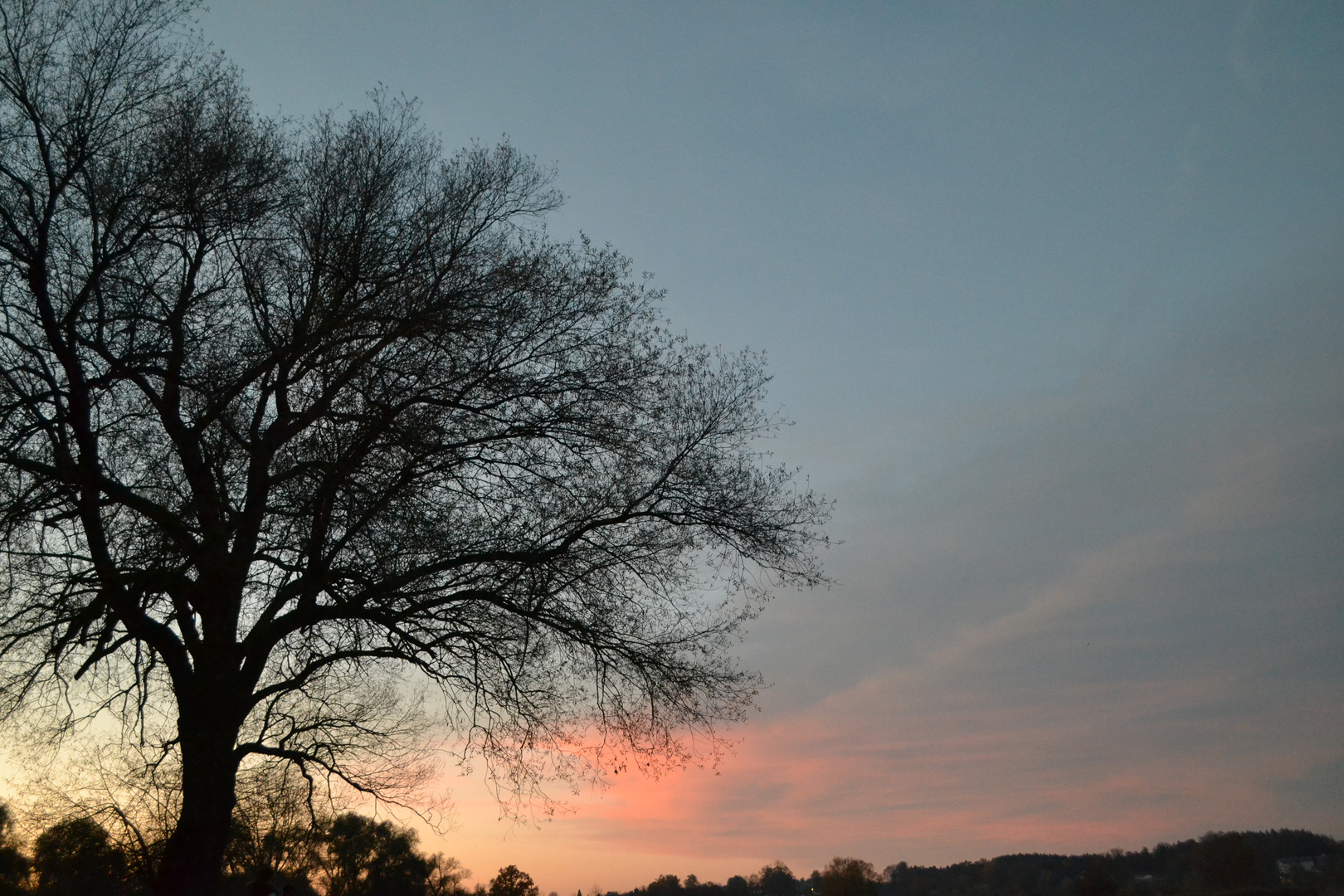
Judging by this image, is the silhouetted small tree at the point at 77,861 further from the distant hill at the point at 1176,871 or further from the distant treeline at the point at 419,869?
the distant hill at the point at 1176,871

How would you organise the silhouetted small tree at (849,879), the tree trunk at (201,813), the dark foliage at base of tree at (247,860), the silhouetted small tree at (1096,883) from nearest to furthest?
the tree trunk at (201,813)
the dark foliage at base of tree at (247,860)
the silhouetted small tree at (1096,883)
the silhouetted small tree at (849,879)

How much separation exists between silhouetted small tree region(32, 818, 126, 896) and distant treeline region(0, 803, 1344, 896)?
0.12 feet

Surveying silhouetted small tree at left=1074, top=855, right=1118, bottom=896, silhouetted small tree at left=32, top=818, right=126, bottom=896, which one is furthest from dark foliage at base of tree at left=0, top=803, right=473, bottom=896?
silhouetted small tree at left=1074, top=855, right=1118, bottom=896

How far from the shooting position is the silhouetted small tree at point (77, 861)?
12.1m

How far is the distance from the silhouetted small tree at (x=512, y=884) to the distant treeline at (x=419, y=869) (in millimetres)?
51

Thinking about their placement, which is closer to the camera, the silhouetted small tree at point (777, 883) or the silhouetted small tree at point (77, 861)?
the silhouetted small tree at point (77, 861)

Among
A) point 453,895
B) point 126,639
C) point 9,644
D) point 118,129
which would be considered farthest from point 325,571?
point 453,895

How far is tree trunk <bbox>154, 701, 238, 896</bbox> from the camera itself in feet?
30.3

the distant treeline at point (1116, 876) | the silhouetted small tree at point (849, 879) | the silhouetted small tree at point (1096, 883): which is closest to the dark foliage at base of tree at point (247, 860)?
the distant treeline at point (1116, 876)

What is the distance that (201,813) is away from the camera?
30.6 feet

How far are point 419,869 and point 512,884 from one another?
7.13m

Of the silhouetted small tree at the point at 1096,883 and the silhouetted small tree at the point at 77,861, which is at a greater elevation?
the silhouetted small tree at the point at 77,861

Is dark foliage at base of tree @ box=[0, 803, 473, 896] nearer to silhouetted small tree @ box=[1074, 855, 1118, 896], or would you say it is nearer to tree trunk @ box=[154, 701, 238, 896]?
tree trunk @ box=[154, 701, 238, 896]

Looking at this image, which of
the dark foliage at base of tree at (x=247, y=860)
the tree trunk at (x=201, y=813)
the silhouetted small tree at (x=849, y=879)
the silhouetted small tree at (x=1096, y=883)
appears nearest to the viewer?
the tree trunk at (x=201, y=813)
